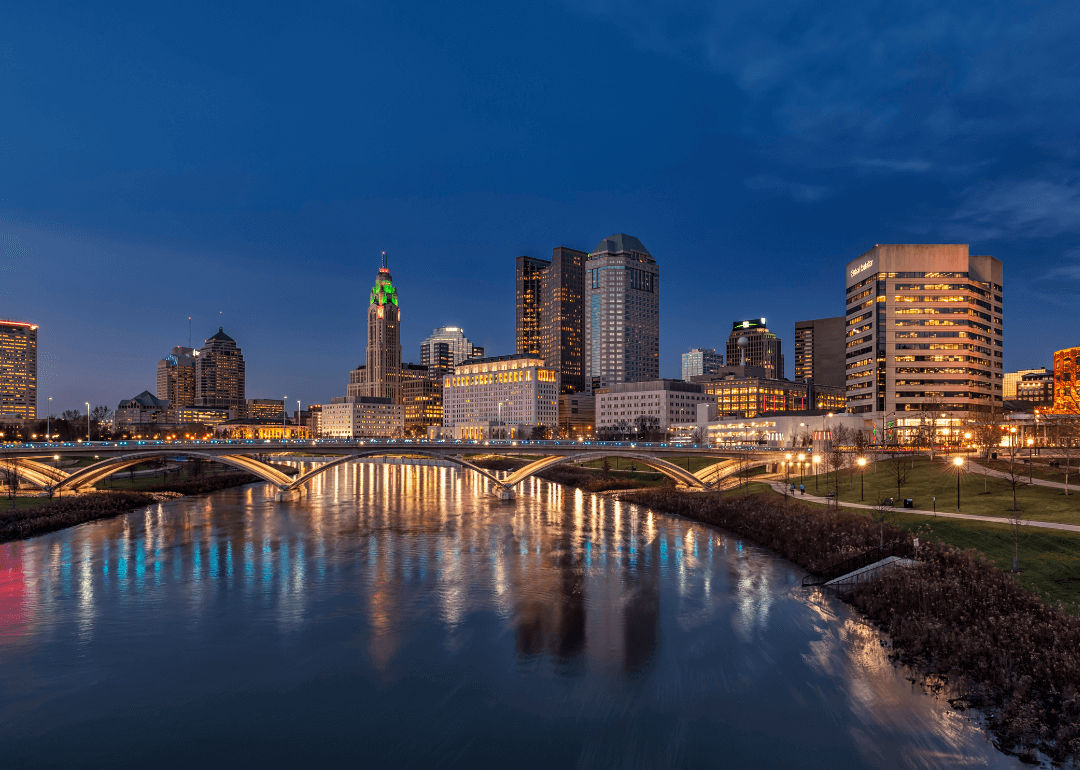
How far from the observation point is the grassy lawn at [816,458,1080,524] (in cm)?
4559

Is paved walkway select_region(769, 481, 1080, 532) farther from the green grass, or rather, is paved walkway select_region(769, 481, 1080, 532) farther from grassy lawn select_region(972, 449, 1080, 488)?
grassy lawn select_region(972, 449, 1080, 488)

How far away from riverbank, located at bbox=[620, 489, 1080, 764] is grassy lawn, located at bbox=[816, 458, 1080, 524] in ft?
36.0

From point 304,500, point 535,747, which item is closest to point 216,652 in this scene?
point 535,747

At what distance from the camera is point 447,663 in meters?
30.4

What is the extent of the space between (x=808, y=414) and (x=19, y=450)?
6364 inches

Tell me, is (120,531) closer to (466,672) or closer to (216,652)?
(216,652)

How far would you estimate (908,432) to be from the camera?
142m

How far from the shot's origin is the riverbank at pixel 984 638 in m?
21.8

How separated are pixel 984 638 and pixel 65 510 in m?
84.7

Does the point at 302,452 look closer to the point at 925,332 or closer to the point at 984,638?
the point at 984,638

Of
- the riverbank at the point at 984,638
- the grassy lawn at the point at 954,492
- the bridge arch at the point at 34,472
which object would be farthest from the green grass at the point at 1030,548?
the bridge arch at the point at 34,472

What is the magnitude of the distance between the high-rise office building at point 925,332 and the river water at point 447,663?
116191 millimetres

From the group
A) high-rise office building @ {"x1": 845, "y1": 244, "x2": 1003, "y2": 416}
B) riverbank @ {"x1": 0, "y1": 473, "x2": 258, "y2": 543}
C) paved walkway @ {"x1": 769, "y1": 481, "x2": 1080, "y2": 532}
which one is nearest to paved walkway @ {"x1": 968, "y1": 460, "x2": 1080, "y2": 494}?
paved walkway @ {"x1": 769, "y1": 481, "x2": 1080, "y2": 532}

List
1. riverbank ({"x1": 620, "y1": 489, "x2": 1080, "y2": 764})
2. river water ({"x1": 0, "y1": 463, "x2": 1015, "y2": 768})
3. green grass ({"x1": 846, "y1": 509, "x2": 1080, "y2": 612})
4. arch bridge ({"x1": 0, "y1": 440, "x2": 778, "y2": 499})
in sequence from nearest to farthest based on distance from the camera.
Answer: riverbank ({"x1": 620, "y1": 489, "x2": 1080, "y2": 764}) < river water ({"x1": 0, "y1": 463, "x2": 1015, "y2": 768}) < green grass ({"x1": 846, "y1": 509, "x2": 1080, "y2": 612}) < arch bridge ({"x1": 0, "y1": 440, "x2": 778, "y2": 499})
